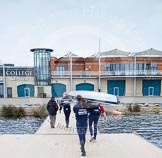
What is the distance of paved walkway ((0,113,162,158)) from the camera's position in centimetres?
650

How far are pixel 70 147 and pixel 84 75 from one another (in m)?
26.5

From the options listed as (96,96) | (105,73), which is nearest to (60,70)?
(105,73)

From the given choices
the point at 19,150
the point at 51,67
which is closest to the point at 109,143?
the point at 19,150

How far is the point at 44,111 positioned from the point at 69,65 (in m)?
16.1

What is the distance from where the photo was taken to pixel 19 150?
7.02 meters

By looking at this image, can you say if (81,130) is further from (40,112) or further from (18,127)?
(40,112)

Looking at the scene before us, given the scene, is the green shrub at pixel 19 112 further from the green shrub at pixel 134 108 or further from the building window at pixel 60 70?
the building window at pixel 60 70

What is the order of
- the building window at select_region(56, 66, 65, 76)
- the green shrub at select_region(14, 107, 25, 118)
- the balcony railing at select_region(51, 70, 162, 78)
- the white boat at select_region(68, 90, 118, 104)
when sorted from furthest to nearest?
1. the building window at select_region(56, 66, 65, 76)
2. the balcony railing at select_region(51, 70, 162, 78)
3. the green shrub at select_region(14, 107, 25, 118)
4. the white boat at select_region(68, 90, 118, 104)

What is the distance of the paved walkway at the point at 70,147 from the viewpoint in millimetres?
6500

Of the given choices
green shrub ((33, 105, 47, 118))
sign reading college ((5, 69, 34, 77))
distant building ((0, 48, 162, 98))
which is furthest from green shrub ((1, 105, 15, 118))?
sign reading college ((5, 69, 34, 77))

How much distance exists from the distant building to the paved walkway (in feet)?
78.0

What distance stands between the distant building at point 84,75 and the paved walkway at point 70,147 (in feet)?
78.0

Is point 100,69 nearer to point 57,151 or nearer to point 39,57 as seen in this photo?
point 39,57

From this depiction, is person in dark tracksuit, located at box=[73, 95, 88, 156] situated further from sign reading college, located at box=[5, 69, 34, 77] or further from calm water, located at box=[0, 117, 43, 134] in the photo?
sign reading college, located at box=[5, 69, 34, 77]
